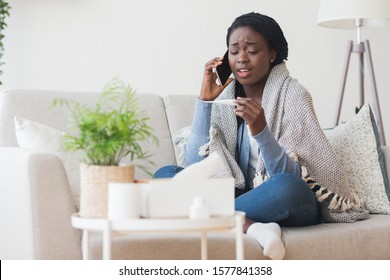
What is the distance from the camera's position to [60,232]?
1.95 m

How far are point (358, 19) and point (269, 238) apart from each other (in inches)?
80.4

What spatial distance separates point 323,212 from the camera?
97.0 inches

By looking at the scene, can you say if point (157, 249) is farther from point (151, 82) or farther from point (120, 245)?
point (151, 82)

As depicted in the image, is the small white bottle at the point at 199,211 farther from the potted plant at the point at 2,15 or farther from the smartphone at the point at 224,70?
the potted plant at the point at 2,15

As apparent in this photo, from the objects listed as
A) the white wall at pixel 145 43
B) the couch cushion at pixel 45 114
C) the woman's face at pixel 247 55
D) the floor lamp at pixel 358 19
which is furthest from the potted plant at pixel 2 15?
the floor lamp at pixel 358 19

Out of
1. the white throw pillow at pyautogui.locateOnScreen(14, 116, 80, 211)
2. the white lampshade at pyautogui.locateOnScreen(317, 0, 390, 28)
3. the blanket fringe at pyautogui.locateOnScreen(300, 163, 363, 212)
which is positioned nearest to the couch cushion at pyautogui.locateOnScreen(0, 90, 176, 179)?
the white throw pillow at pyautogui.locateOnScreen(14, 116, 80, 211)

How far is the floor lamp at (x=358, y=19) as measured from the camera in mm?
3680

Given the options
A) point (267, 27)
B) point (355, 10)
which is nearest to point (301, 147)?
point (267, 27)

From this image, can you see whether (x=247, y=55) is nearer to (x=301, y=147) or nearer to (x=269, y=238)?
(x=301, y=147)

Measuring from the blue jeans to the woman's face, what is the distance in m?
0.43

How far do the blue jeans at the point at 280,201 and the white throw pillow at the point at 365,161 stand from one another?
360mm

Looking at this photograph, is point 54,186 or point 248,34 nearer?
point 54,186

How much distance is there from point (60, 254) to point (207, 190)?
0.56 metres

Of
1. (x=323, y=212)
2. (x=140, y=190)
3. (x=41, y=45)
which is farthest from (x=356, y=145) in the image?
(x=41, y=45)
